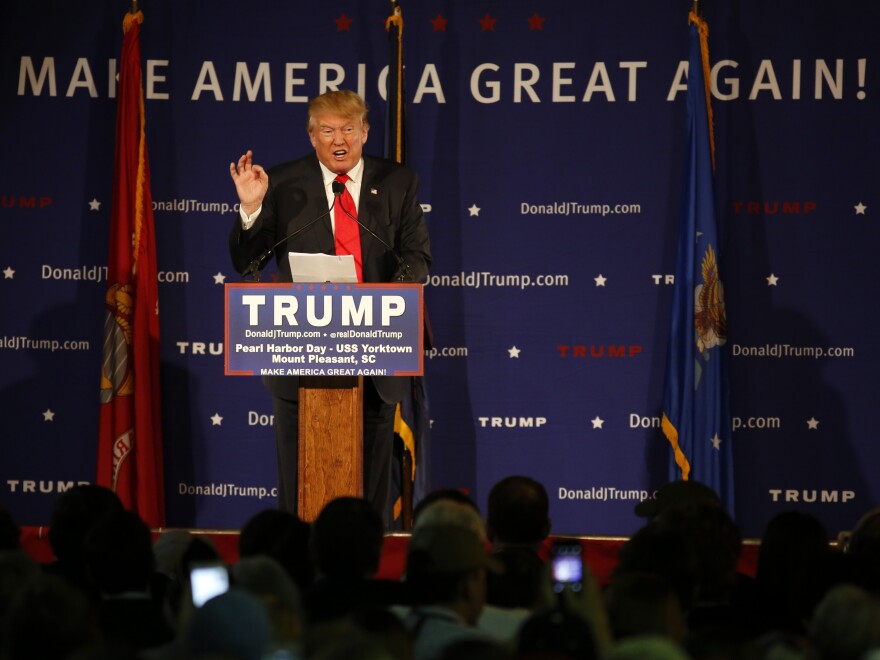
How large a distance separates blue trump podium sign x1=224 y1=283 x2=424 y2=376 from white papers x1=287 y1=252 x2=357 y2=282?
0.14m

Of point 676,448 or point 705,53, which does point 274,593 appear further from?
point 705,53

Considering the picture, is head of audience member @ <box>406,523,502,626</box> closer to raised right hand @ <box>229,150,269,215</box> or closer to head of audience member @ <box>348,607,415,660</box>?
head of audience member @ <box>348,607,415,660</box>

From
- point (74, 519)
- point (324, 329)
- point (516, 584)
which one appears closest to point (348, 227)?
point (324, 329)

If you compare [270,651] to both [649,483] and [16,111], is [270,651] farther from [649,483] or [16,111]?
[16,111]

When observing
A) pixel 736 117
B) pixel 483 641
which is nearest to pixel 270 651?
pixel 483 641

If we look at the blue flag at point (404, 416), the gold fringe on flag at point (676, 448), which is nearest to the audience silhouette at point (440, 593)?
the gold fringe on flag at point (676, 448)

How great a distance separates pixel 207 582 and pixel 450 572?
60 centimetres

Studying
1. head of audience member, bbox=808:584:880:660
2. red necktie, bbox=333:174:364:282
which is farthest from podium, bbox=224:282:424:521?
head of audience member, bbox=808:584:880:660

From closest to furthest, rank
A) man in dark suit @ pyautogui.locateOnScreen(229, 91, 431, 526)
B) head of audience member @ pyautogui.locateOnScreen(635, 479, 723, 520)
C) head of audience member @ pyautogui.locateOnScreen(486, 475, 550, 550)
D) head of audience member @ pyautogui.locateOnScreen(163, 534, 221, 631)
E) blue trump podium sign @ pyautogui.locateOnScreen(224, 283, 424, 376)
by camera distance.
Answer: head of audience member @ pyautogui.locateOnScreen(163, 534, 221, 631) < head of audience member @ pyautogui.locateOnScreen(486, 475, 550, 550) < head of audience member @ pyautogui.locateOnScreen(635, 479, 723, 520) < blue trump podium sign @ pyautogui.locateOnScreen(224, 283, 424, 376) < man in dark suit @ pyautogui.locateOnScreen(229, 91, 431, 526)

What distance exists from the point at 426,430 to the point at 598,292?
127 cm

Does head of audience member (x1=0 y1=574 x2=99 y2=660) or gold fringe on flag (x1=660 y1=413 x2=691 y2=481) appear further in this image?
gold fringe on flag (x1=660 y1=413 x2=691 y2=481)

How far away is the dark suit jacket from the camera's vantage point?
5570mm

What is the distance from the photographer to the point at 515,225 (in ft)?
23.5

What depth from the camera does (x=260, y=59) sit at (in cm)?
726
